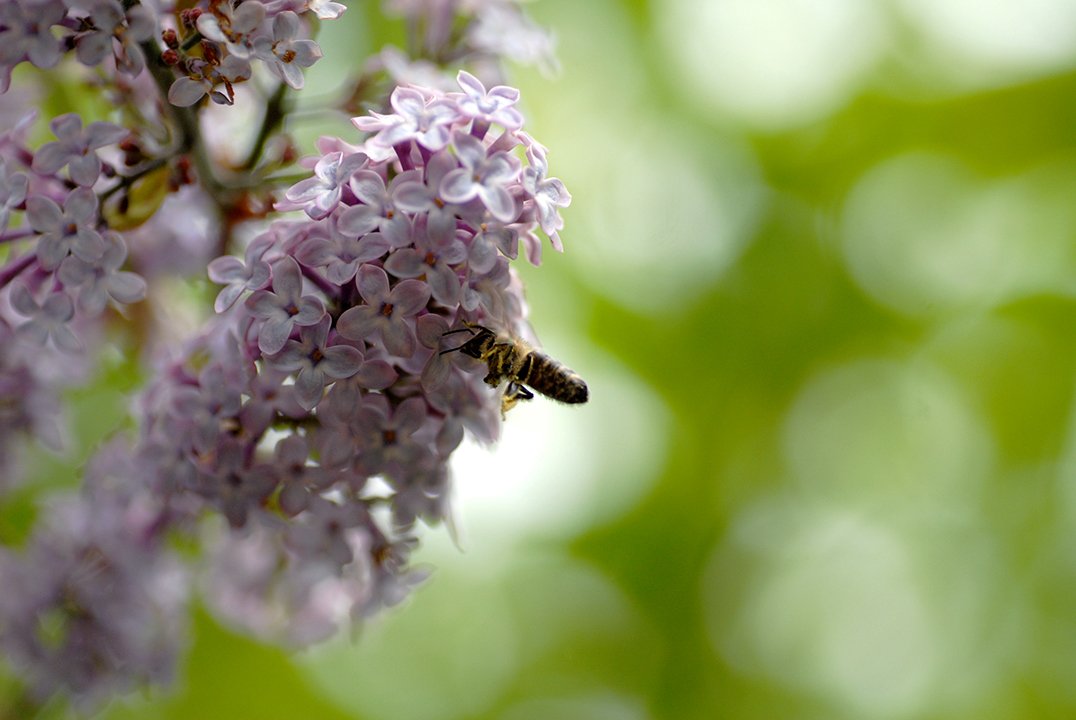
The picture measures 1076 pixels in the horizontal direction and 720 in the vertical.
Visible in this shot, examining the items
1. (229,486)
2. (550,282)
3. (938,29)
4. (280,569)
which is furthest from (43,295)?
(938,29)

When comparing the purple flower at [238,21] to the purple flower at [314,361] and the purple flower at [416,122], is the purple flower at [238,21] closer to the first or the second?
the purple flower at [416,122]

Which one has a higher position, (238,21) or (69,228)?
(238,21)

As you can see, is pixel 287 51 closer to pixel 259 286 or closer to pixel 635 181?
pixel 259 286

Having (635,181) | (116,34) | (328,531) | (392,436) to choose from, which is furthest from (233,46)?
(635,181)

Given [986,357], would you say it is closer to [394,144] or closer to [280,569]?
[280,569]

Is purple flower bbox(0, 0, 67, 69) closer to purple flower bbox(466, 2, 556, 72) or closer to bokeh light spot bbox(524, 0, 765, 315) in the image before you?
purple flower bbox(466, 2, 556, 72)

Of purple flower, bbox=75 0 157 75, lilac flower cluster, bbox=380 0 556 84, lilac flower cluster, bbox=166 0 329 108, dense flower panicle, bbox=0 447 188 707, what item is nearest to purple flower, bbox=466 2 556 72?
lilac flower cluster, bbox=380 0 556 84
